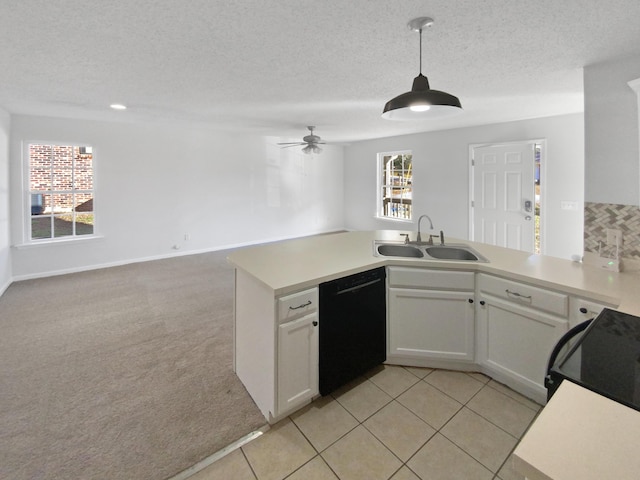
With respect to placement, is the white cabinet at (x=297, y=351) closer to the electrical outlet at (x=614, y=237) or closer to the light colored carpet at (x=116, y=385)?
the light colored carpet at (x=116, y=385)

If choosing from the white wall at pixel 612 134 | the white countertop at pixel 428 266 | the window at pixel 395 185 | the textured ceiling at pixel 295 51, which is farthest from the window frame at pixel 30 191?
the white wall at pixel 612 134

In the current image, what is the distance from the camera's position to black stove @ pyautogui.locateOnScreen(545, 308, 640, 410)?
2.70 feet

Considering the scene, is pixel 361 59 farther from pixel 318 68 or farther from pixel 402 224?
pixel 402 224

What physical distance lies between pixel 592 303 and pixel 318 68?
2.49 metres

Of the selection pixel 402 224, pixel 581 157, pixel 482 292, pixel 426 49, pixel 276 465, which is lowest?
pixel 276 465

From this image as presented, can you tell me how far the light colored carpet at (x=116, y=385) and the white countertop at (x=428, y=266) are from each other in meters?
0.90

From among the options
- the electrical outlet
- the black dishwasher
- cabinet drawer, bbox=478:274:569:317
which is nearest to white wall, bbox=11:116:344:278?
the black dishwasher

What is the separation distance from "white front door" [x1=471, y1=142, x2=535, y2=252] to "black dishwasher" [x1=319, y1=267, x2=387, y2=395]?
375 cm

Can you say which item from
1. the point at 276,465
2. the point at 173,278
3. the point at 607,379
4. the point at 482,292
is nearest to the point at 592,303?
the point at 482,292

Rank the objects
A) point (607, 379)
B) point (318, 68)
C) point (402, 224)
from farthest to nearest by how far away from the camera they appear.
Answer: point (402, 224) < point (318, 68) < point (607, 379)

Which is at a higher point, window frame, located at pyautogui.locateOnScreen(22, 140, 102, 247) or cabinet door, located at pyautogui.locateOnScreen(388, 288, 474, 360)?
window frame, located at pyautogui.locateOnScreen(22, 140, 102, 247)

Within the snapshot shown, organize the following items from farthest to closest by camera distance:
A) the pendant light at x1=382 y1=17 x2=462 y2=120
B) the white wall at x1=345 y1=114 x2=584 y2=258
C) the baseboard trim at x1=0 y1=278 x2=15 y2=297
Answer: the white wall at x1=345 y1=114 x2=584 y2=258
the baseboard trim at x1=0 y1=278 x2=15 y2=297
the pendant light at x1=382 y1=17 x2=462 y2=120

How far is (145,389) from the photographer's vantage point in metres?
2.13

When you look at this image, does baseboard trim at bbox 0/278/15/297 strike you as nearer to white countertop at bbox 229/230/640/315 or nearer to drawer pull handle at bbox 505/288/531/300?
white countertop at bbox 229/230/640/315
